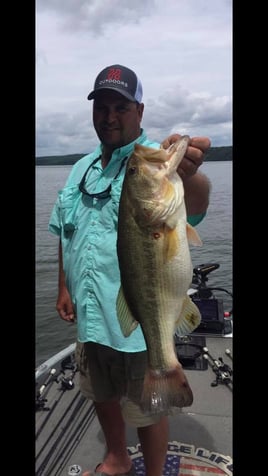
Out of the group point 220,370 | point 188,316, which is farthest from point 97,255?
point 220,370

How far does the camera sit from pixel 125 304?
178 cm

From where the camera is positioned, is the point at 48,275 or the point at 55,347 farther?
the point at 48,275

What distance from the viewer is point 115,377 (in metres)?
2.34

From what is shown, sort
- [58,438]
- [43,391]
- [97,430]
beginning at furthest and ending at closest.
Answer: [43,391] < [97,430] < [58,438]

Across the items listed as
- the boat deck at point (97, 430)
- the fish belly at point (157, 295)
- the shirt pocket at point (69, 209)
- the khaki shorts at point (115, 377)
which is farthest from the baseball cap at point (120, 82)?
the boat deck at point (97, 430)

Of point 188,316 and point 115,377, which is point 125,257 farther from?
point 115,377

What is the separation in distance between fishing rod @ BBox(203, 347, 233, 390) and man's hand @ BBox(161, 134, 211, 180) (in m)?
2.65

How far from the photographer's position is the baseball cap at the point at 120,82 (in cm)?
213

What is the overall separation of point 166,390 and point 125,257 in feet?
1.79

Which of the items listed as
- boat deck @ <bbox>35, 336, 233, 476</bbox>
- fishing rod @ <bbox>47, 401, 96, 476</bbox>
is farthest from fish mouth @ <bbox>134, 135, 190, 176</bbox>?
fishing rod @ <bbox>47, 401, 96, 476</bbox>

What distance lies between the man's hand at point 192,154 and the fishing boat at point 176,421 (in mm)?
1296
